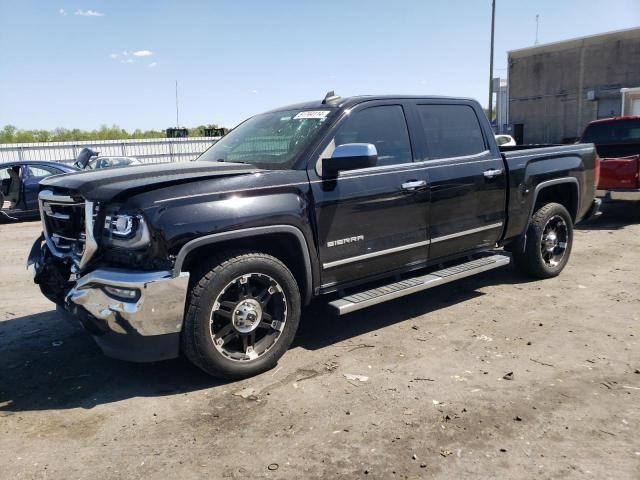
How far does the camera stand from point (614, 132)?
35.3ft

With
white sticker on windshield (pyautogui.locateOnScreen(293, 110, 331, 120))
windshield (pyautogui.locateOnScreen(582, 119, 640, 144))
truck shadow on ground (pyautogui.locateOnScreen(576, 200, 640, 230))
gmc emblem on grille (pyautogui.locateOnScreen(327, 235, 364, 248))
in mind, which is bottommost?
truck shadow on ground (pyautogui.locateOnScreen(576, 200, 640, 230))

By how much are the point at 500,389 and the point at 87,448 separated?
2540mm

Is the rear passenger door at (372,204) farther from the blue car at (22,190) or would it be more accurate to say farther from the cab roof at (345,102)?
the blue car at (22,190)

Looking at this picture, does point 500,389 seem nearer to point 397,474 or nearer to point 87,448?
point 397,474

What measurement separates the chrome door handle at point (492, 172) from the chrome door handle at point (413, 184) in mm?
873

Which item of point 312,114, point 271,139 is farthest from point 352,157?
point 271,139

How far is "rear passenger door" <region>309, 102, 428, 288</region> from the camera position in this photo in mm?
4164

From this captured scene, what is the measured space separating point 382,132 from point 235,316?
203 cm

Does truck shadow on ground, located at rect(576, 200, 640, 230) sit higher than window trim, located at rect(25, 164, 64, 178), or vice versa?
window trim, located at rect(25, 164, 64, 178)

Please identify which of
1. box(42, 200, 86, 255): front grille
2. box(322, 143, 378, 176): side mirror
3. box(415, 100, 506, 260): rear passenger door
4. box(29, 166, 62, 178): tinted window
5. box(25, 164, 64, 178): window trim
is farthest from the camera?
box(29, 166, 62, 178): tinted window

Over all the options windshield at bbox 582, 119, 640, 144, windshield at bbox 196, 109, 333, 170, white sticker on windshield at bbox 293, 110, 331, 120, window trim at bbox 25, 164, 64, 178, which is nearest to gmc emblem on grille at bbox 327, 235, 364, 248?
windshield at bbox 196, 109, 333, 170

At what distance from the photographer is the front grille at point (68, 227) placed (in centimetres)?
355

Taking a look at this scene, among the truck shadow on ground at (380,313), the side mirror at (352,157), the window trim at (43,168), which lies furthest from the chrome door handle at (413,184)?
the window trim at (43,168)

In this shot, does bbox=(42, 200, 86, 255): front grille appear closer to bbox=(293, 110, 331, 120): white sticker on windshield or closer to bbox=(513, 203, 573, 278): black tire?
bbox=(293, 110, 331, 120): white sticker on windshield
